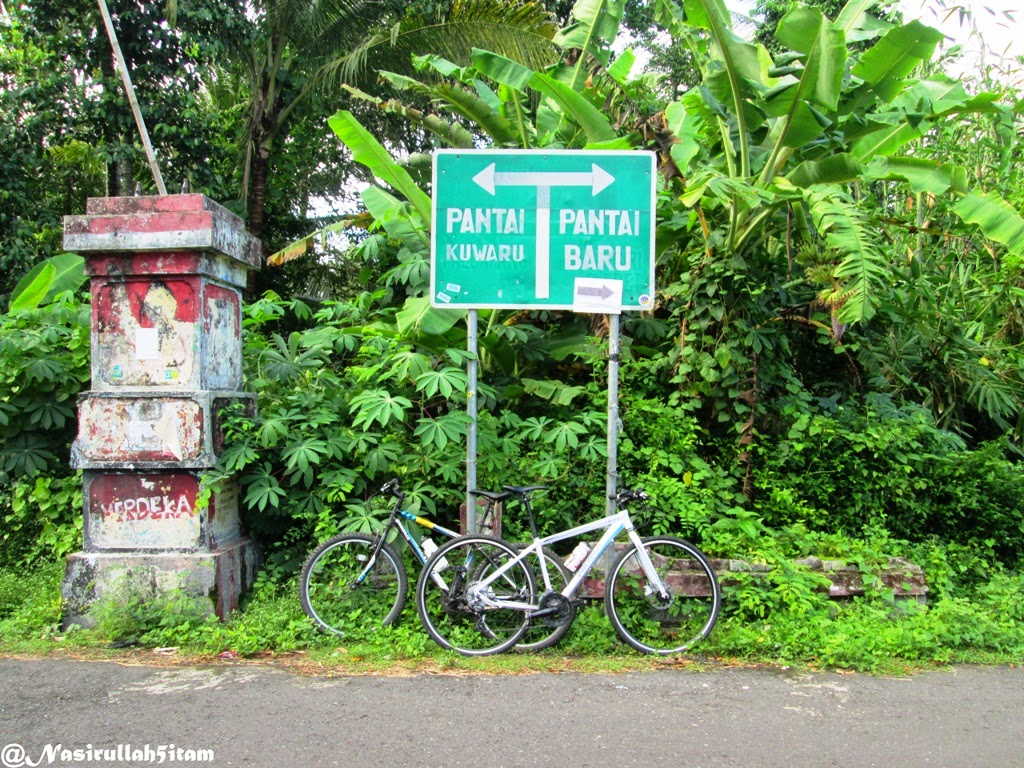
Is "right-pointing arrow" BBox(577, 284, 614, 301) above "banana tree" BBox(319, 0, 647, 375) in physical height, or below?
below

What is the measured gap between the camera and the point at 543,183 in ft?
15.2

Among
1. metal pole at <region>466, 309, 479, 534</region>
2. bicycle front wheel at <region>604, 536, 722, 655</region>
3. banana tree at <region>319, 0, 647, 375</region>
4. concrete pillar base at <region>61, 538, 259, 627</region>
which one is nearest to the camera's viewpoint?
bicycle front wheel at <region>604, 536, 722, 655</region>

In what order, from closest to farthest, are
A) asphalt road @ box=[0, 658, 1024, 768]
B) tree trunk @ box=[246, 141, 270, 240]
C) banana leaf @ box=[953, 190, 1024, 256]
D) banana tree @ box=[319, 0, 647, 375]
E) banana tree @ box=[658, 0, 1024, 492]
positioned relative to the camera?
1. asphalt road @ box=[0, 658, 1024, 768]
2. banana tree @ box=[658, 0, 1024, 492]
3. banana leaf @ box=[953, 190, 1024, 256]
4. banana tree @ box=[319, 0, 647, 375]
5. tree trunk @ box=[246, 141, 270, 240]

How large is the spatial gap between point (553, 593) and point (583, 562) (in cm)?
27

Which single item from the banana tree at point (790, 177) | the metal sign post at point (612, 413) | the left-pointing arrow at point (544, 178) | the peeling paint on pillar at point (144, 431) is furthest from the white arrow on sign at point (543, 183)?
the peeling paint on pillar at point (144, 431)

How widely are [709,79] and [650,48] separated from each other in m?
13.4

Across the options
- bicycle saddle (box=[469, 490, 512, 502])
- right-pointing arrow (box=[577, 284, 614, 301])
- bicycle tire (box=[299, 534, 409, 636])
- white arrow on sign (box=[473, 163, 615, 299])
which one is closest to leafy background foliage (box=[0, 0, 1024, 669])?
bicycle tire (box=[299, 534, 409, 636])

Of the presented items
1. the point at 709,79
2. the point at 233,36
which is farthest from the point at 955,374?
the point at 233,36

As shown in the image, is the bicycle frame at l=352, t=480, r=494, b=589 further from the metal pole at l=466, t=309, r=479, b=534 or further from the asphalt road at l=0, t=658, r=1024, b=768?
the asphalt road at l=0, t=658, r=1024, b=768

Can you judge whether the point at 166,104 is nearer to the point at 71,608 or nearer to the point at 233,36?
the point at 233,36

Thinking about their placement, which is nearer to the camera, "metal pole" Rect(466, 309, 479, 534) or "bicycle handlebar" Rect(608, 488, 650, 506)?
"bicycle handlebar" Rect(608, 488, 650, 506)

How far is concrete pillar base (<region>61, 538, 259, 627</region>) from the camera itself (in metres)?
4.51

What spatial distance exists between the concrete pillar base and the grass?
0.07 meters

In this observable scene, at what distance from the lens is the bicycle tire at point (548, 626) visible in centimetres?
425
